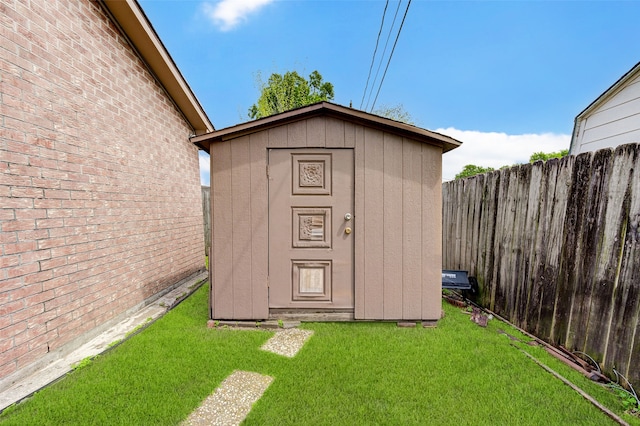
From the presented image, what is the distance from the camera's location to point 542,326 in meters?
2.84

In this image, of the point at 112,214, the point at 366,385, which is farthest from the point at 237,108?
the point at 366,385

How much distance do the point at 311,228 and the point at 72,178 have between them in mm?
2711

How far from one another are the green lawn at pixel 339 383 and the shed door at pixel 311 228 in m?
0.52

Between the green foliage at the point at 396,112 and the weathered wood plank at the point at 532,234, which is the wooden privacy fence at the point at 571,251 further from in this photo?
the green foliage at the point at 396,112

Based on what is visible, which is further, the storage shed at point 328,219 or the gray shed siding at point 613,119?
the gray shed siding at point 613,119

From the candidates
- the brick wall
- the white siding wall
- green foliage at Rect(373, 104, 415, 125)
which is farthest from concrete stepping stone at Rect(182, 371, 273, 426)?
green foliage at Rect(373, 104, 415, 125)

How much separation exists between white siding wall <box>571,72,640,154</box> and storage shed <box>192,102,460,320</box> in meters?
3.66

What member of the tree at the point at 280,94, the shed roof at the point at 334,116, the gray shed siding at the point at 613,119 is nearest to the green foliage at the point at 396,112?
the tree at the point at 280,94

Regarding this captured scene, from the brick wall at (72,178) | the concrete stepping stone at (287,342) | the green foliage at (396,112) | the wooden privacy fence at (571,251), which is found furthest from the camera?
the green foliage at (396,112)

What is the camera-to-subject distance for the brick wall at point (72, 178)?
2201 mm

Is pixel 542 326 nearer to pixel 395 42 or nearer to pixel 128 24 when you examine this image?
pixel 395 42

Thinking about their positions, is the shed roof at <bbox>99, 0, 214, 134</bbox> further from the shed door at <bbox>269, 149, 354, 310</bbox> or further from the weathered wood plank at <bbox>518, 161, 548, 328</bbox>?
the weathered wood plank at <bbox>518, 161, 548, 328</bbox>

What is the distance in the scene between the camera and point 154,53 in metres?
4.00

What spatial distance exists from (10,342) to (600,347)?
5008 mm
